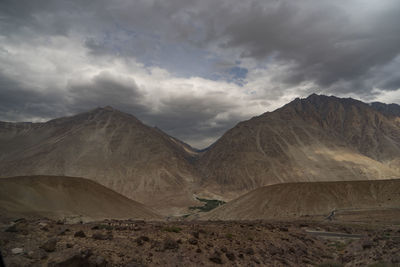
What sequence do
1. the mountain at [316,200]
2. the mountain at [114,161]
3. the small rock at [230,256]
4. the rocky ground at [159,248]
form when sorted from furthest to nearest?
the mountain at [114,161], the mountain at [316,200], the small rock at [230,256], the rocky ground at [159,248]

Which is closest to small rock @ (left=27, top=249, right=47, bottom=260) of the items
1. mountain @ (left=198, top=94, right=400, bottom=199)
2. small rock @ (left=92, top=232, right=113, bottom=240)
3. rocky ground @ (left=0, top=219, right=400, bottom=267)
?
rocky ground @ (left=0, top=219, right=400, bottom=267)

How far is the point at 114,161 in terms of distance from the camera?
162875mm

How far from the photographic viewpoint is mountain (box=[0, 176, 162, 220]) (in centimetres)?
4509

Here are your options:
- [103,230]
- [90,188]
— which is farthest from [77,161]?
[103,230]

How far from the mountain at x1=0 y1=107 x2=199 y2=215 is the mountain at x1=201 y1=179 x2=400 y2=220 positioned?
5101 cm

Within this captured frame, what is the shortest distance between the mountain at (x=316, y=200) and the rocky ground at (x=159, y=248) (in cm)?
4352

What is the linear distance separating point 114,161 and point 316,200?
12359 centimetres

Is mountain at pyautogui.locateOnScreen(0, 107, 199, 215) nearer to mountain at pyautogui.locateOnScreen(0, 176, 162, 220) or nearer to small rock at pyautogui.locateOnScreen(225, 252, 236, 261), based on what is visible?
mountain at pyautogui.locateOnScreen(0, 176, 162, 220)

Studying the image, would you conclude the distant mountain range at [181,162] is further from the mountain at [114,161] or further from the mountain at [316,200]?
the mountain at [316,200]

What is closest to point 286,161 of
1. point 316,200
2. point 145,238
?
point 316,200

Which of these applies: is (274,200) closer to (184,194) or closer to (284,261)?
(284,261)

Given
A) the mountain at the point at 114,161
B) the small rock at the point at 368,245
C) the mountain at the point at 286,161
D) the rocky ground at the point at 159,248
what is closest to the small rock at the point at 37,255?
the rocky ground at the point at 159,248

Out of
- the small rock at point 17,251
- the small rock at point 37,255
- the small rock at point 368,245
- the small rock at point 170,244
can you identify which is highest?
the small rock at point 17,251

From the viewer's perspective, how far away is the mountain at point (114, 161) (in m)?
143
